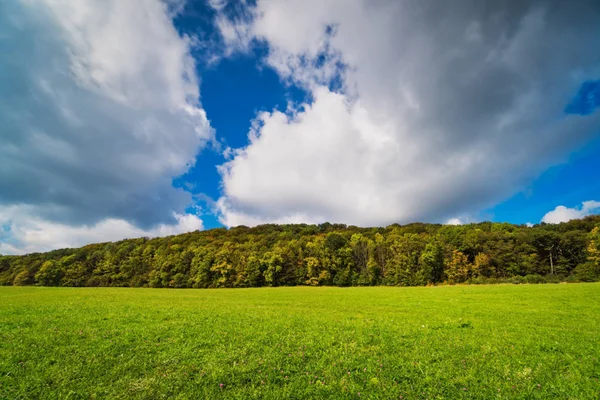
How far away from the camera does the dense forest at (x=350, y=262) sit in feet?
271

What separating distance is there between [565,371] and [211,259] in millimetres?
99418

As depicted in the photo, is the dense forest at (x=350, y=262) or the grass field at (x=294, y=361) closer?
the grass field at (x=294, y=361)

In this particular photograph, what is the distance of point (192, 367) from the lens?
9.05m

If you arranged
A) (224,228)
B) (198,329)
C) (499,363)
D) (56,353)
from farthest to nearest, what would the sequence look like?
(224,228)
(198,329)
(56,353)
(499,363)

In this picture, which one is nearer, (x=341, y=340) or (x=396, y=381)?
(x=396, y=381)

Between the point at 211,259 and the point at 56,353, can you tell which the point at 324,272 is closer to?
the point at 211,259

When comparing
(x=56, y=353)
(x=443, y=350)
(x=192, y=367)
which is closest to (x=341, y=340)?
(x=443, y=350)

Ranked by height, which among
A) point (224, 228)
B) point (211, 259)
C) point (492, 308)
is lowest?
point (492, 308)

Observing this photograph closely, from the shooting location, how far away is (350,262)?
94.6 m

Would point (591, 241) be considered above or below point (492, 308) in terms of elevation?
above

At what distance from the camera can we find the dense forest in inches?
3250

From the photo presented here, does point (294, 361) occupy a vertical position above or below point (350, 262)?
below

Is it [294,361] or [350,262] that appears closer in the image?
[294,361]

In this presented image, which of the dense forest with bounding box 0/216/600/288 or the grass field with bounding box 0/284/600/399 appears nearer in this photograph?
the grass field with bounding box 0/284/600/399
